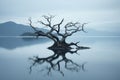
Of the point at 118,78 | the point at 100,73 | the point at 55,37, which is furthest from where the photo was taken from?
the point at 55,37

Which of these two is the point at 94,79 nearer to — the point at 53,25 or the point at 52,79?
the point at 52,79

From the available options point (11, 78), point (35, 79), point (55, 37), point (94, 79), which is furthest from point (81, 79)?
point (55, 37)

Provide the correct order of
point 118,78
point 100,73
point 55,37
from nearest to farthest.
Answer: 1. point 118,78
2. point 100,73
3. point 55,37

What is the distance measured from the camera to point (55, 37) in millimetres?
34781

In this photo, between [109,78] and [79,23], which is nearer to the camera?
[109,78]

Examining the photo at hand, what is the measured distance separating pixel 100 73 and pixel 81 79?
2.15 meters

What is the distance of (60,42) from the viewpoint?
115 feet

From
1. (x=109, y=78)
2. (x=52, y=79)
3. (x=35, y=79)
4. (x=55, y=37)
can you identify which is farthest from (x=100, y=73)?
(x=55, y=37)

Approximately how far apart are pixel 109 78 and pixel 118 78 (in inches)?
18.8

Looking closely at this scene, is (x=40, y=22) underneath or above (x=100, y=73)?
above

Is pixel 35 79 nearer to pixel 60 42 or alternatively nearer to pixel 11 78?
pixel 11 78

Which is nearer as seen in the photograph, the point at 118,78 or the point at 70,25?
the point at 118,78

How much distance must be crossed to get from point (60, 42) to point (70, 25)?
10.6 feet

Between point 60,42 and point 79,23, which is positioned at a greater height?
point 79,23
